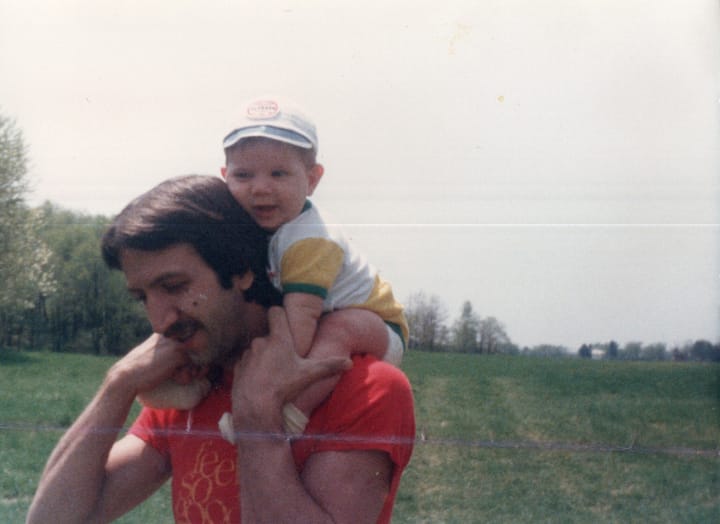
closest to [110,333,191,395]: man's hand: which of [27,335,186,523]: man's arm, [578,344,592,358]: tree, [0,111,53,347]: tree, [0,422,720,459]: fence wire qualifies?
[27,335,186,523]: man's arm

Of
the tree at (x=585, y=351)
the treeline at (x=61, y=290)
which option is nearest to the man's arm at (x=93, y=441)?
the treeline at (x=61, y=290)

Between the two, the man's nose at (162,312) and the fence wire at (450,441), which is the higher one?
the man's nose at (162,312)

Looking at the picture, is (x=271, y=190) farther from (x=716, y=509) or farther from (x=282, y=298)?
(x=716, y=509)

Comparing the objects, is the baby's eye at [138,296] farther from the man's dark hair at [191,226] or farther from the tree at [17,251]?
the tree at [17,251]

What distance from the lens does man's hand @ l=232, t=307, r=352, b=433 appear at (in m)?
1.31

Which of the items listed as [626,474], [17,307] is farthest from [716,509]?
[17,307]

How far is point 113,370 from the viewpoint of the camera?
151cm

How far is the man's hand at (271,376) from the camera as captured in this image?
1.31 meters

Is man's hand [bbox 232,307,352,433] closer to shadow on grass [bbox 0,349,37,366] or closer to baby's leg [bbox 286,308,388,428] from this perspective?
baby's leg [bbox 286,308,388,428]

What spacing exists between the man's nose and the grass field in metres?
0.23

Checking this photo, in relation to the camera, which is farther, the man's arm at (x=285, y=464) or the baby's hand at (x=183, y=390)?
the baby's hand at (x=183, y=390)

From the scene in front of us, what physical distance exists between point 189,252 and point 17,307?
39 centimetres

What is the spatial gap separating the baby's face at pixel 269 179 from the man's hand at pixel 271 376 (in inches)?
9.3

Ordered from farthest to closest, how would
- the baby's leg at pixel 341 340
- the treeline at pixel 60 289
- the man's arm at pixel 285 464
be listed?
1. the treeline at pixel 60 289
2. the baby's leg at pixel 341 340
3. the man's arm at pixel 285 464
